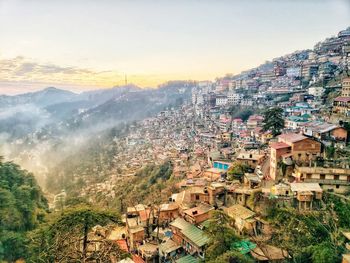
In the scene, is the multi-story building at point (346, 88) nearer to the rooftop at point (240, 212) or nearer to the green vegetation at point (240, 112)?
the green vegetation at point (240, 112)

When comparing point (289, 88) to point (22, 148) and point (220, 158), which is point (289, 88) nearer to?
point (220, 158)

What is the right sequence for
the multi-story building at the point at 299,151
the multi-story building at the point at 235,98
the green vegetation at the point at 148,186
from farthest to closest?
the multi-story building at the point at 235,98
the green vegetation at the point at 148,186
the multi-story building at the point at 299,151

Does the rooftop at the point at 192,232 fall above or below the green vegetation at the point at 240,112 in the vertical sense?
below

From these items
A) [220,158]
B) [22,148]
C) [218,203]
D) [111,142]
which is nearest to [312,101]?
[220,158]

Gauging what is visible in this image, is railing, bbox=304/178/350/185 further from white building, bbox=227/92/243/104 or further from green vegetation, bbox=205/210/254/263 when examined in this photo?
white building, bbox=227/92/243/104

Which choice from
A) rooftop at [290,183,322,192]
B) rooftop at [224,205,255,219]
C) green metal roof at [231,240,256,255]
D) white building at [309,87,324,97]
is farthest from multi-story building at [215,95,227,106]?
green metal roof at [231,240,256,255]

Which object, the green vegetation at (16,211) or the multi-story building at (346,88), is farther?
the multi-story building at (346,88)

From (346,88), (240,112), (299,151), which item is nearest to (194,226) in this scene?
(299,151)

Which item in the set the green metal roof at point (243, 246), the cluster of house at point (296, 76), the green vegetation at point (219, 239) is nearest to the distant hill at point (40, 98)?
the cluster of house at point (296, 76)

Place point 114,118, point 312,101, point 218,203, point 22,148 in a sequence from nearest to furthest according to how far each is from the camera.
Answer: point 218,203 < point 312,101 < point 22,148 < point 114,118
